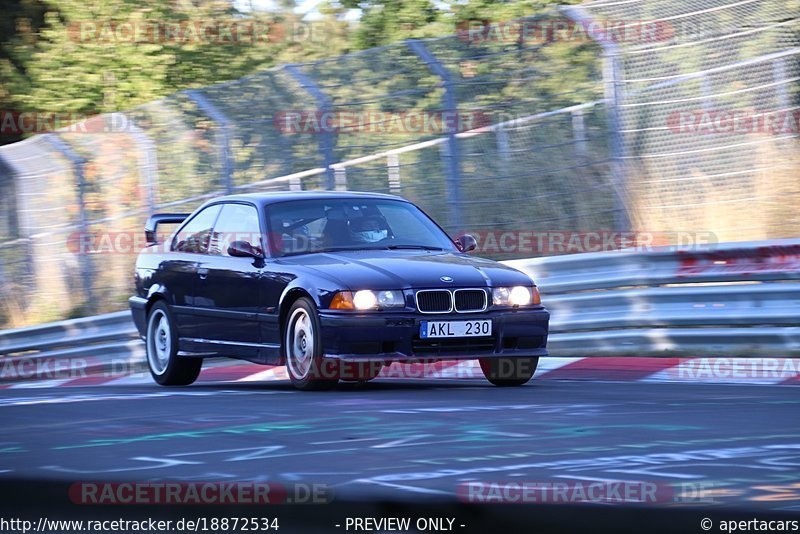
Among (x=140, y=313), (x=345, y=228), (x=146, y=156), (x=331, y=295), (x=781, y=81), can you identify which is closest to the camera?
(x=331, y=295)

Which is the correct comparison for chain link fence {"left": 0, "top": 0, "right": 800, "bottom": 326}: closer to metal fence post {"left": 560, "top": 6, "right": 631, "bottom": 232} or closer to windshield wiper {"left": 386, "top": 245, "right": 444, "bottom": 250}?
metal fence post {"left": 560, "top": 6, "right": 631, "bottom": 232}

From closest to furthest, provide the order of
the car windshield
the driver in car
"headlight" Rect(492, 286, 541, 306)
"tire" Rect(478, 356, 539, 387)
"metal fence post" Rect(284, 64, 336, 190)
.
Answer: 1. "headlight" Rect(492, 286, 541, 306)
2. "tire" Rect(478, 356, 539, 387)
3. the car windshield
4. the driver in car
5. "metal fence post" Rect(284, 64, 336, 190)

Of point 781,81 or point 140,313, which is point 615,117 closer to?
point 781,81

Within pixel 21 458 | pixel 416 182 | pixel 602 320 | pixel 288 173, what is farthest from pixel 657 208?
pixel 21 458

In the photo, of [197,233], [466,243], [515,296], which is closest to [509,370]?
[515,296]

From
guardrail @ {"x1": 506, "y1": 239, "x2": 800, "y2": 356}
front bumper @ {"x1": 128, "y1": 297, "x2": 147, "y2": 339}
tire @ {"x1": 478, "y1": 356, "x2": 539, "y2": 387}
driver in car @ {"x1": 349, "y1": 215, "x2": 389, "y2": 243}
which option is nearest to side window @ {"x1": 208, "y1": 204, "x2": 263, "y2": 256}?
driver in car @ {"x1": 349, "y1": 215, "x2": 389, "y2": 243}

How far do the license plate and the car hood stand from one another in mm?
234

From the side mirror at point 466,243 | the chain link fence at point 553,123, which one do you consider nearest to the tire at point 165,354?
the side mirror at point 466,243

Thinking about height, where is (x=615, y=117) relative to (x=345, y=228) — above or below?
above

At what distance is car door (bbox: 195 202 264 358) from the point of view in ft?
32.3

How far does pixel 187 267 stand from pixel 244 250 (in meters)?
1.14

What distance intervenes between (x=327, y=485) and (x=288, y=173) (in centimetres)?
1028

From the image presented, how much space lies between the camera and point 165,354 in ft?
36.7

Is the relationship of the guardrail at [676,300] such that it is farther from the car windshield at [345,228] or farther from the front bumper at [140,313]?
the front bumper at [140,313]
